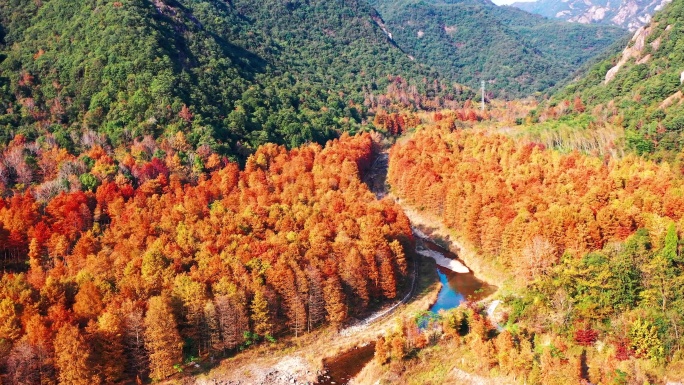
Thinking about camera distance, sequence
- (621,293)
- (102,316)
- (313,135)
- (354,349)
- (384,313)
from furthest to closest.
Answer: (313,135), (384,313), (354,349), (621,293), (102,316)

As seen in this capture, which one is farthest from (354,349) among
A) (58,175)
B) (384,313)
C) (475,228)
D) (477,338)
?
(58,175)

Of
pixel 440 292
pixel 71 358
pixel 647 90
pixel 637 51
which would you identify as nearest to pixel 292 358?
pixel 71 358

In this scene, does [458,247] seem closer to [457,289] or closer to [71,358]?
[457,289]

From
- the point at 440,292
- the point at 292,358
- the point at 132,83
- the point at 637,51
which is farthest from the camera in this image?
the point at 637,51

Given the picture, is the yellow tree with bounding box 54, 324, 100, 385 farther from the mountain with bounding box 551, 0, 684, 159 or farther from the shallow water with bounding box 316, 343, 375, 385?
the mountain with bounding box 551, 0, 684, 159

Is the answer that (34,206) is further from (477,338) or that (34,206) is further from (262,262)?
(477,338)

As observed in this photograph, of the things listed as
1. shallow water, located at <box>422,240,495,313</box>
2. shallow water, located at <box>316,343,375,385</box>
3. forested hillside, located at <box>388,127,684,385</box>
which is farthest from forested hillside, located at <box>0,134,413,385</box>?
forested hillside, located at <box>388,127,684,385</box>

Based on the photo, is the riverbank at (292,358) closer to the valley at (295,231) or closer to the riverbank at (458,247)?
the valley at (295,231)
